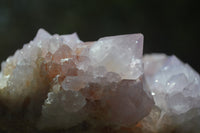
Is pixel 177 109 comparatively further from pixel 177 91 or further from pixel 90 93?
pixel 90 93

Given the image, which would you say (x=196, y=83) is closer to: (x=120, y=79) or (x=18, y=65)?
(x=120, y=79)

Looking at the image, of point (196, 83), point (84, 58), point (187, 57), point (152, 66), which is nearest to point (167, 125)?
point (196, 83)

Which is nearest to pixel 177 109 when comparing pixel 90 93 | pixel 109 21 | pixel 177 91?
pixel 177 91

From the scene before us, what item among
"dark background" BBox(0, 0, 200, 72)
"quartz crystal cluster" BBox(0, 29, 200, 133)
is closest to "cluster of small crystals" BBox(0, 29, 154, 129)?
"quartz crystal cluster" BBox(0, 29, 200, 133)

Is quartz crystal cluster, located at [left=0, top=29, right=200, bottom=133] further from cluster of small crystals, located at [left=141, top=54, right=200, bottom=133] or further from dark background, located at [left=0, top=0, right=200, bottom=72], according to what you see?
dark background, located at [left=0, top=0, right=200, bottom=72]

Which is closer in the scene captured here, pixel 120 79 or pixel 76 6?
pixel 120 79

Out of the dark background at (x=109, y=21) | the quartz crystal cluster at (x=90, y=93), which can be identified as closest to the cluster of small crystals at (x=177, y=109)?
the quartz crystal cluster at (x=90, y=93)
